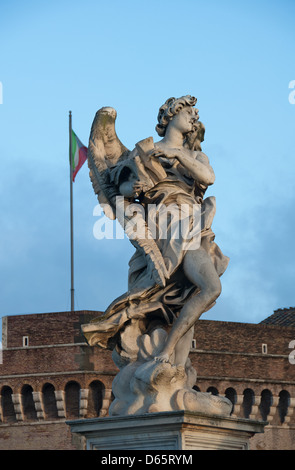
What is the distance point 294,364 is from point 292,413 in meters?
1.29

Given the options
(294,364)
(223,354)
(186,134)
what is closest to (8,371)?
(223,354)

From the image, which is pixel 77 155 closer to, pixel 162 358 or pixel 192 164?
pixel 192 164

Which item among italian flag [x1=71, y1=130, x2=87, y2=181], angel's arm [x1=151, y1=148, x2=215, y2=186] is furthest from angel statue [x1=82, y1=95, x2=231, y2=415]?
italian flag [x1=71, y1=130, x2=87, y2=181]

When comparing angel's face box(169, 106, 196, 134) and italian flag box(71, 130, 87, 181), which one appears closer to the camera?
angel's face box(169, 106, 196, 134)

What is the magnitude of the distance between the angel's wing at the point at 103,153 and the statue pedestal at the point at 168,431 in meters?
1.45

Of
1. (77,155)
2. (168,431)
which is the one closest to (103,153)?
(168,431)

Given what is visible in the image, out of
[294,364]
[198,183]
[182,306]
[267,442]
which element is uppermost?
[294,364]

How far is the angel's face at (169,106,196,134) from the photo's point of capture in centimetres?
723

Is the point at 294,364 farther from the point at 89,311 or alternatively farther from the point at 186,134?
the point at 186,134

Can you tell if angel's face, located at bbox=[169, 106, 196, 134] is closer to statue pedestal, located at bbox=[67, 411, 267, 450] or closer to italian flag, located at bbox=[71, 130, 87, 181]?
statue pedestal, located at bbox=[67, 411, 267, 450]

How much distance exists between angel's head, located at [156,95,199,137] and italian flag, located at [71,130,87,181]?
21.4 m

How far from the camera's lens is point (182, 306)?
22.7ft

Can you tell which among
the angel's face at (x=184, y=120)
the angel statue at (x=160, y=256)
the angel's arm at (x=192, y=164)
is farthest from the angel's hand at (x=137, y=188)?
the angel's face at (x=184, y=120)

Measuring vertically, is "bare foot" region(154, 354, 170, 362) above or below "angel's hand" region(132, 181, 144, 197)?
below
